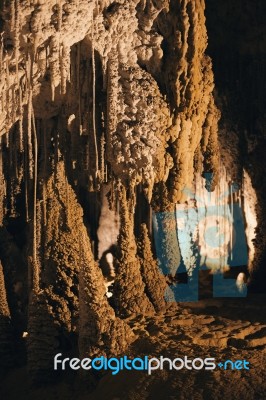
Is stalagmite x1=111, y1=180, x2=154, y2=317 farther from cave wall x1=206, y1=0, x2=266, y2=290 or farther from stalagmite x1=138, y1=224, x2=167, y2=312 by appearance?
cave wall x1=206, y1=0, x2=266, y2=290

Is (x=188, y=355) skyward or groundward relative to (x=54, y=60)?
groundward

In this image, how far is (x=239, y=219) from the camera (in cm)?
1180

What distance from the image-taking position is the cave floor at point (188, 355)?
227 inches

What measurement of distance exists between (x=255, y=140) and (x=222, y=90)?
1319 millimetres

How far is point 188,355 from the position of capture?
6391 mm

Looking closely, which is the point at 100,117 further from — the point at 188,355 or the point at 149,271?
the point at 188,355

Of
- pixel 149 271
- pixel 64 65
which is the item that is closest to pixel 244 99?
pixel 149 271

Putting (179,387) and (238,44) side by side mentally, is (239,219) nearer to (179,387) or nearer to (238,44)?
(238,44)

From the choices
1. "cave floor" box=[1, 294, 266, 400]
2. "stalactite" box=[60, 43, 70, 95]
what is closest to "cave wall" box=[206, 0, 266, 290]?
"cave floor" box=[1, 294, 266, 400]

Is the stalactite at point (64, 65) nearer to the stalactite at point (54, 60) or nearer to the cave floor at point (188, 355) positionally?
the stalactite at point (54, 60)

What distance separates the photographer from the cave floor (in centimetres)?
577

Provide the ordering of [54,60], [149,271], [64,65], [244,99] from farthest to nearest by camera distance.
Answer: [244,99]
[149,271]
[64,65]
[54,60]

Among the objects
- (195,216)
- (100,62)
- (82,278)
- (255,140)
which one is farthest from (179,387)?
(255,140)

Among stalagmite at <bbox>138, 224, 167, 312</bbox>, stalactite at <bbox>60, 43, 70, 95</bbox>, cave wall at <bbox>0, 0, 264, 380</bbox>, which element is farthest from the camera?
stalagmite at <bbox>138, 224, 167, 312</bbox>
